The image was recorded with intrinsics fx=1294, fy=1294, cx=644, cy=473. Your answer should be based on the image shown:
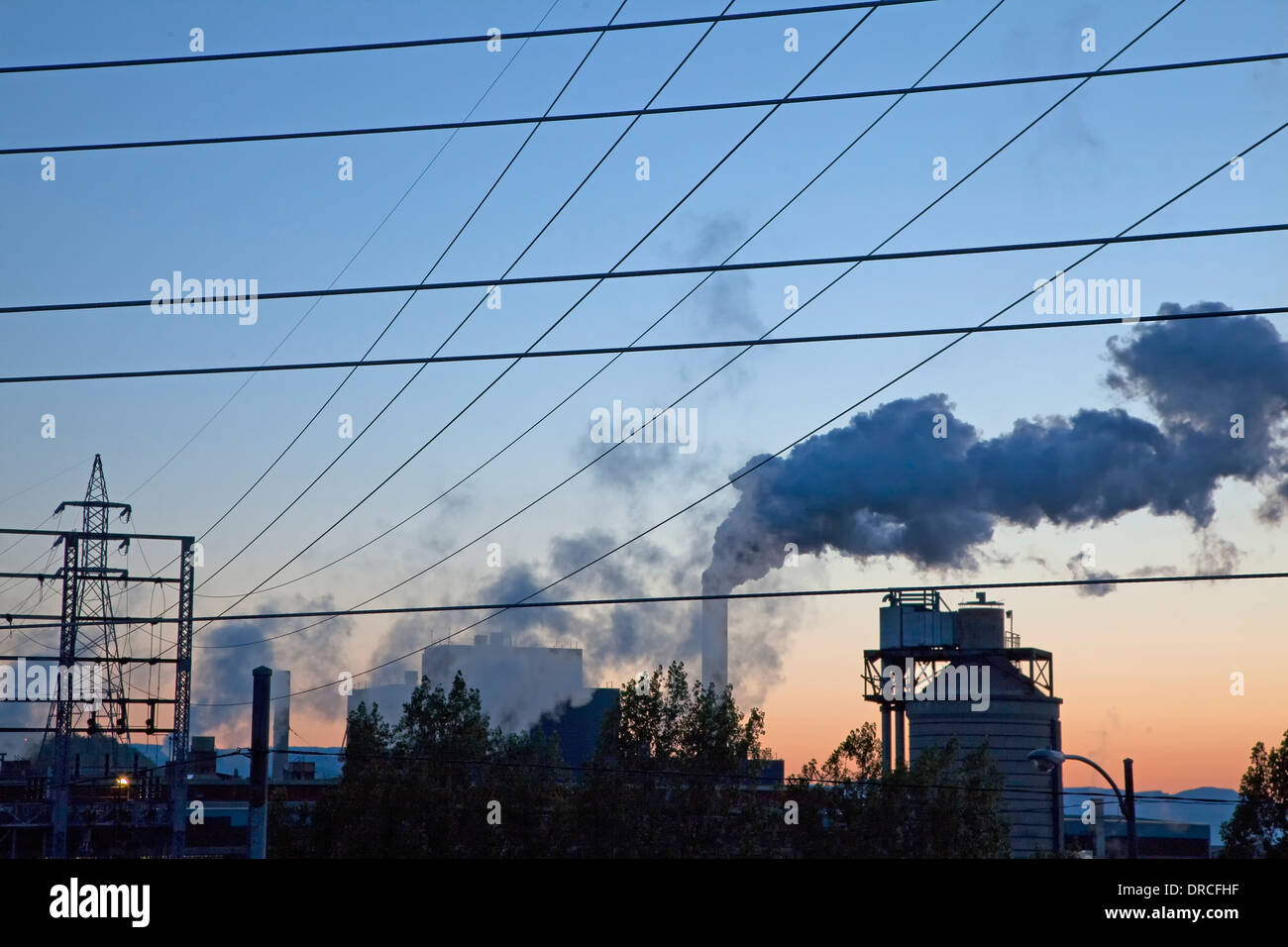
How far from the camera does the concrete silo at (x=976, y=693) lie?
62.8 m

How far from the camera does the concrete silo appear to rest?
2470 inches

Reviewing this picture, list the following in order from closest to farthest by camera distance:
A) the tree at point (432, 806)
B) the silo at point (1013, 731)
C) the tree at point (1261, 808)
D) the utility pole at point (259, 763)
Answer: the utility pole at point (259, 763) → the tree at point (1261, 808) → the tree at point (432, 806) → the silo at point (1013, 731)

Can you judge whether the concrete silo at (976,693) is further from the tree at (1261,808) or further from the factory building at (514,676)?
the factory building at (514,676)

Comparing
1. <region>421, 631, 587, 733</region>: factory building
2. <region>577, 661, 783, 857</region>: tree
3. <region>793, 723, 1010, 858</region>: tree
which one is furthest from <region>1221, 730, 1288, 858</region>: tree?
<region>421, 631, 587, 733</region>: factory building

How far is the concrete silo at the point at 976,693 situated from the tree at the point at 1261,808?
58.2 ft

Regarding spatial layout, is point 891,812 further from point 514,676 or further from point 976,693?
point 514,676

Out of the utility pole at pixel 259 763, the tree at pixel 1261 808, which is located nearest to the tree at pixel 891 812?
the tree at pixel 1261 808

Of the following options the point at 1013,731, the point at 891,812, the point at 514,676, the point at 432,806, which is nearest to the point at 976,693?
the point at 1013,731

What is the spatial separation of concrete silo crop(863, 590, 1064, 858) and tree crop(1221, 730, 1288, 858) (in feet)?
58.2

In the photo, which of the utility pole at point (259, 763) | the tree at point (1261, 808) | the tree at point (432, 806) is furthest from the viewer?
the tree at point (432, 806)

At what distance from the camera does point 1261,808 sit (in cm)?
4347

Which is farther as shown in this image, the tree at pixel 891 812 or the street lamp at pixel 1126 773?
the tree at pixel 891 812
